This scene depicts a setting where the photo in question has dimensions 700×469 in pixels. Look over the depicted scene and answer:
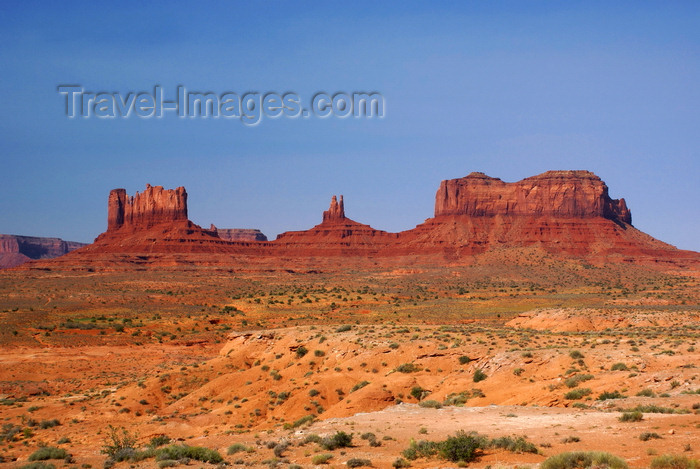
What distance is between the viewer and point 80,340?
179 ft

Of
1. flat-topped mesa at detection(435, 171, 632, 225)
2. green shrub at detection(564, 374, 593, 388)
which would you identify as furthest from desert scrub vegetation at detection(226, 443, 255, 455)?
flat-topped mesa at detection(435, 171, 632, 225)

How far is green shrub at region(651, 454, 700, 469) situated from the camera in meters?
10.9

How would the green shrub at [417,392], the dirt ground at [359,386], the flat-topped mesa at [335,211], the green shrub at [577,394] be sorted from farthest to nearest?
1. the flat-topped mesa at [335,211]
2. the green shrub at [417,392]
3. the green shrub at [577,394]
4. the dirt ground at [359,386]

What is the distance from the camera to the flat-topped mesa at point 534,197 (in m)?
154

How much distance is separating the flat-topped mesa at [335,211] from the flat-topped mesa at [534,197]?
3099 cm

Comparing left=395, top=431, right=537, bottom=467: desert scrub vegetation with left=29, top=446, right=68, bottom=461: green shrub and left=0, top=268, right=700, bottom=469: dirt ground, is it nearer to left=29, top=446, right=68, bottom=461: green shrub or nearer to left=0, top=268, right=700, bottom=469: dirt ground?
left=0, top=268, right=700, bottom=469: dirt ground

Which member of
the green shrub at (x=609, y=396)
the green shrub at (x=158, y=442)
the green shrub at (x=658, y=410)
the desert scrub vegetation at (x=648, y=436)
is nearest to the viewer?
the desert scrub vegetation at (x=648, y=436)

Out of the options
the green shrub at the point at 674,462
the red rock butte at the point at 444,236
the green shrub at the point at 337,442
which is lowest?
the green shrub at the point at 337,442

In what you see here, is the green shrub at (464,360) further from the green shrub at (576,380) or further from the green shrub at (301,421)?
the green shrub at (301,421)

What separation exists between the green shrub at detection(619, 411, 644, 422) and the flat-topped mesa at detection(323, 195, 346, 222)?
171 m

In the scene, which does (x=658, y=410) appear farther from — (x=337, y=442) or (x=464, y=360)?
(x=464, y=360)

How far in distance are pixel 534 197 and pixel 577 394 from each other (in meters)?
141

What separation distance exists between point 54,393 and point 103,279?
79918 millimetres

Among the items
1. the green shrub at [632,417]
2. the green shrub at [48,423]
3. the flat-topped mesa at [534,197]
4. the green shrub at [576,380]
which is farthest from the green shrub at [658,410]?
the flat-topped mesa at [534,197]
